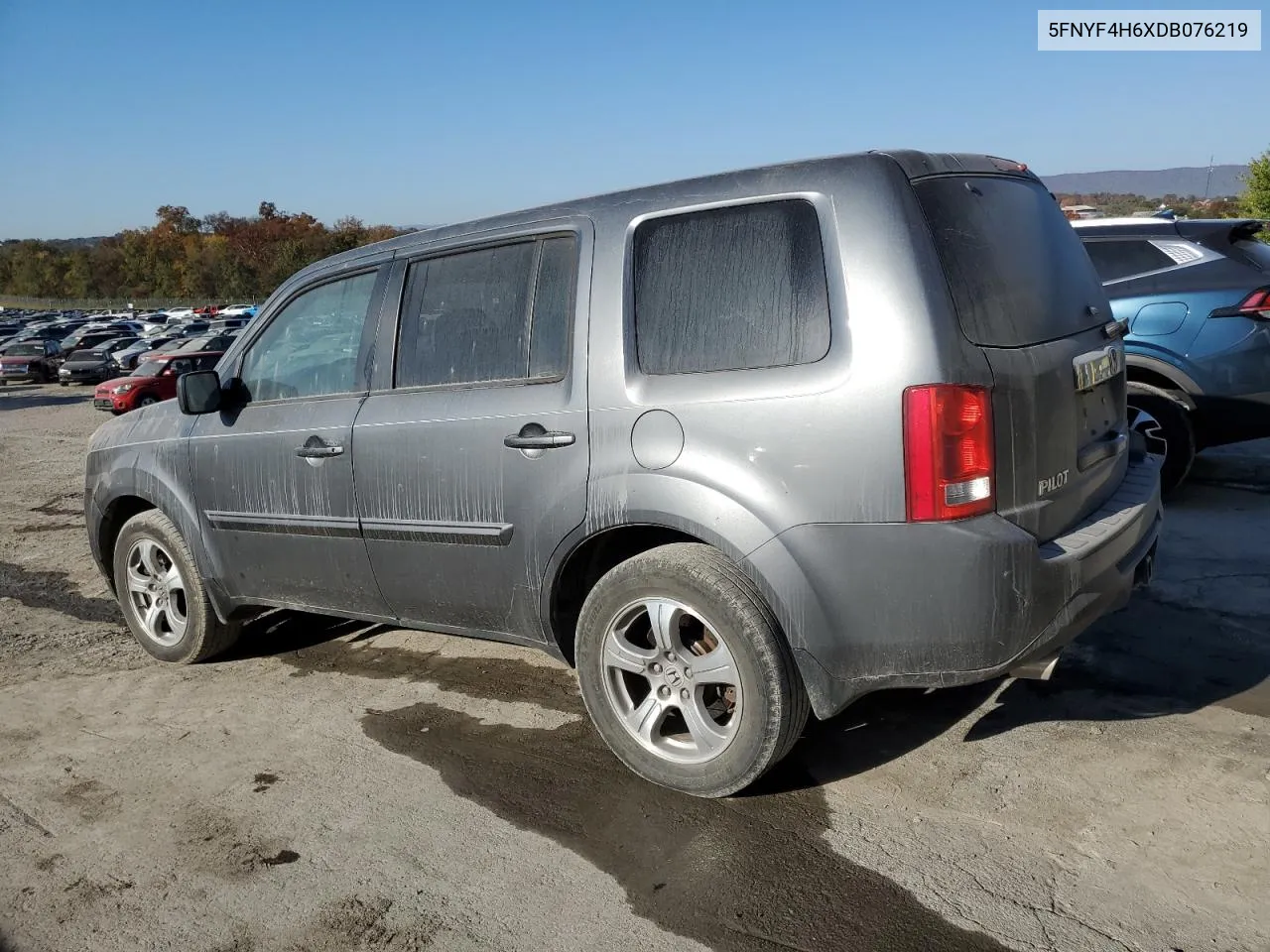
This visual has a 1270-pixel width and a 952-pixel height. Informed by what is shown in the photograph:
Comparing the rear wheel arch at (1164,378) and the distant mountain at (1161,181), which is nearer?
the rear wheel arch at (1164,378)

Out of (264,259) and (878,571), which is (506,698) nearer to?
(878,571)

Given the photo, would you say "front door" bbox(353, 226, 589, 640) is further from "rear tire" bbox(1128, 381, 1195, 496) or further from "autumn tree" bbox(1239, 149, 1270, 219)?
"autumn tree" bbox(1239, 149, 1270, 219)

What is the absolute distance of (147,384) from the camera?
894 inches

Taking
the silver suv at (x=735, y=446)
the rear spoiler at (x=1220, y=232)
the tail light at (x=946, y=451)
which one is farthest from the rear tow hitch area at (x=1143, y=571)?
the rear spoiler at (x=1220, y=232)

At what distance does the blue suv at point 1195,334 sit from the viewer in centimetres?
649

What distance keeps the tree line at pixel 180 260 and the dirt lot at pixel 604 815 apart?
94.6 metres

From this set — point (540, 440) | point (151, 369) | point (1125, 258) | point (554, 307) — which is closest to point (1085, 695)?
point (540, 440)

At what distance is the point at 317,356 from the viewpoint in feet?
14.8

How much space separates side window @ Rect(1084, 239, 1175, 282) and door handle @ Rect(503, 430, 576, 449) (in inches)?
192

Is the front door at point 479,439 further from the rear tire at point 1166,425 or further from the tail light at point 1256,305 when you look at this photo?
the tail light at point 1256,305

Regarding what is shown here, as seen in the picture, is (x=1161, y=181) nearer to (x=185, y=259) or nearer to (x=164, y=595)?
(x=164, y=595)

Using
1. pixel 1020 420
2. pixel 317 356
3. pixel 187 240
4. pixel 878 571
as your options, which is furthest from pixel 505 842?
pixel 187 240

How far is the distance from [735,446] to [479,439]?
1046mm

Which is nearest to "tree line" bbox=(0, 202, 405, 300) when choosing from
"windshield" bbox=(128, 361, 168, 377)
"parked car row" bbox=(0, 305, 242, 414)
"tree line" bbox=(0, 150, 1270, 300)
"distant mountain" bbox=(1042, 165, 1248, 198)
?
"tree line" bbox=(0, 150, 1270, 300)
